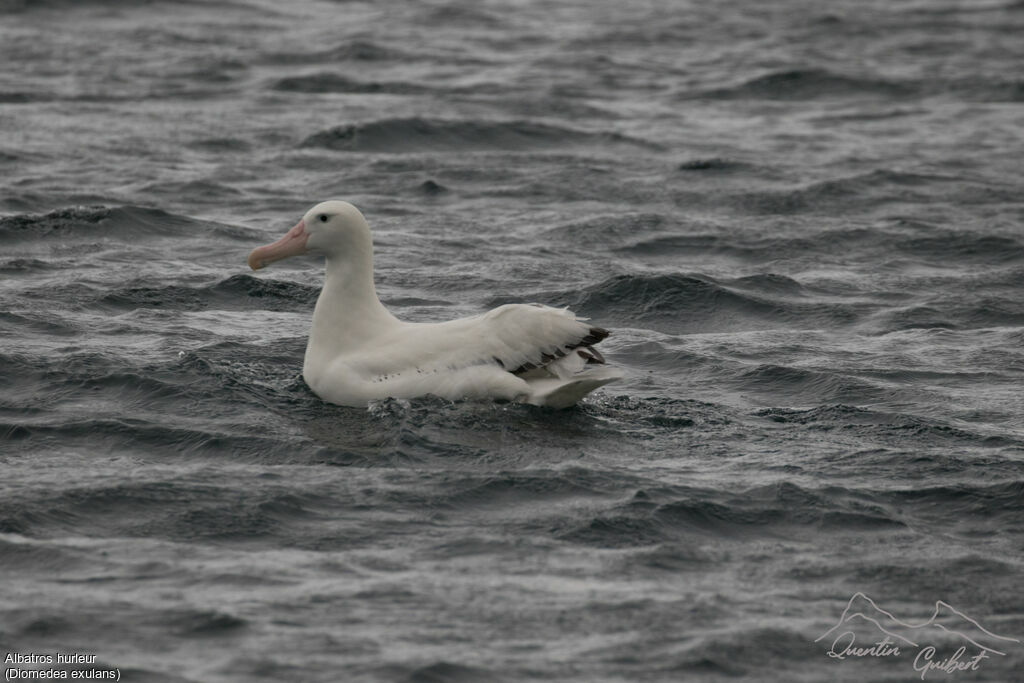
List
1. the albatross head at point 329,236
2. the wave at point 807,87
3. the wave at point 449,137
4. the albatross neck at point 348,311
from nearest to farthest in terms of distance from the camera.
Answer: the albatross neck at point 348,311, the albatross head at point 329,236, the wave at point 449,137, the wave at point 807,87

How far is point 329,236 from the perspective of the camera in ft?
41.0

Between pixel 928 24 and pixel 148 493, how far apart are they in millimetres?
23607

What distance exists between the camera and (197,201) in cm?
1873

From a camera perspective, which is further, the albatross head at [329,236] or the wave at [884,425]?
the albatross head at [329,236]

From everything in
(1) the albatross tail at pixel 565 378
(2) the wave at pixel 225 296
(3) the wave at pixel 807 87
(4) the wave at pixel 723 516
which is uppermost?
(3) the wave at pixel 807 87

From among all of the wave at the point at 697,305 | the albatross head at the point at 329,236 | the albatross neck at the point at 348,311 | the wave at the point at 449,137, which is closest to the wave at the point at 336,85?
the wave at the point at 449,137

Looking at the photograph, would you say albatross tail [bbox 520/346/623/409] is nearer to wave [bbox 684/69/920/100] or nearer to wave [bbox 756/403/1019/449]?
wave [bbox 756/403/1019/449]

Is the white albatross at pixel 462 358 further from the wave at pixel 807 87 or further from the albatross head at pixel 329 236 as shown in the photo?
the wave at pixel 807 87

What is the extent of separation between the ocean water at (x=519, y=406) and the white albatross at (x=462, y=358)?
0.16 m

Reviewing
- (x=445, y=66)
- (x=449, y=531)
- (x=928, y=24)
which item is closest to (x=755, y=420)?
(x=449, y=531)

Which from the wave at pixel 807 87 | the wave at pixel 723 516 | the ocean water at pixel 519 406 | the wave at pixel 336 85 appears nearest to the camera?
the ocean water at pixel 519 406

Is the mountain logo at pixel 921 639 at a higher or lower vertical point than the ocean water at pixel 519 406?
lower

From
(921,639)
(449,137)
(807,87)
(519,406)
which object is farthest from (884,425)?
(807,87)

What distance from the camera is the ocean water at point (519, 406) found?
28.3 ft
